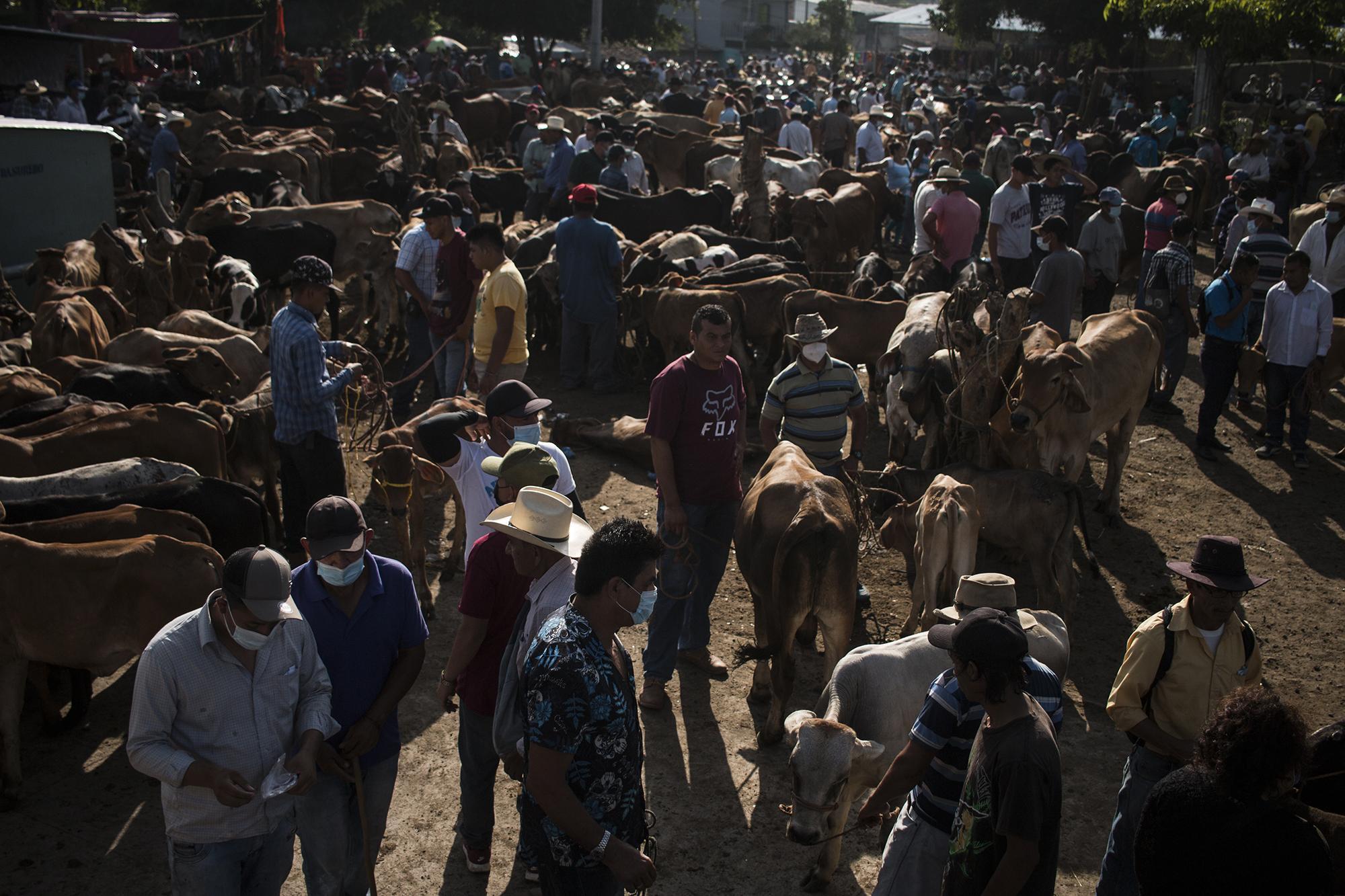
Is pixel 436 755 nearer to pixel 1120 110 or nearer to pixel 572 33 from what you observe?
pixel 1120 110

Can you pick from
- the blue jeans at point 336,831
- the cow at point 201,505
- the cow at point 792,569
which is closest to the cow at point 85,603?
the cow at point 201,505

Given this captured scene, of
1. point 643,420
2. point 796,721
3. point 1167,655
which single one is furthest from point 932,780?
point 643,420

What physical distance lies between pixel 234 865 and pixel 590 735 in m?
1.52

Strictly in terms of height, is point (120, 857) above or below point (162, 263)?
below

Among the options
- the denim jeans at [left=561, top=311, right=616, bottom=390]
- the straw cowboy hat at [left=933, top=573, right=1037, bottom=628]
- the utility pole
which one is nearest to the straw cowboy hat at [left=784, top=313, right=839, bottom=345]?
the straw cowboy hat at [left=933, top=573, right=1037, bottom=628]

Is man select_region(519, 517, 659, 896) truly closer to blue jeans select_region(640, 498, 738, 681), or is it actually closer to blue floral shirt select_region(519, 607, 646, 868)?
blue floral shirt select_region(519, 607, 646, 868)

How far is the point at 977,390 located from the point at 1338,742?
457 cm

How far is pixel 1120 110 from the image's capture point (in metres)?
30.6

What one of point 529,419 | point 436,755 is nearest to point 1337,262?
point 529,419

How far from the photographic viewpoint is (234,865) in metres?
3.75

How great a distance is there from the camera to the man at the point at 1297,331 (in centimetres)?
995

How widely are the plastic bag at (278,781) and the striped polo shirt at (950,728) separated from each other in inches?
84.7

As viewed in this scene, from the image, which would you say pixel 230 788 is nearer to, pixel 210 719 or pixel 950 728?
pixel 210 719

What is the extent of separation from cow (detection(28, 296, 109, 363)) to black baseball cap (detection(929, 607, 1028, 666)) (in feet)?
30.5
